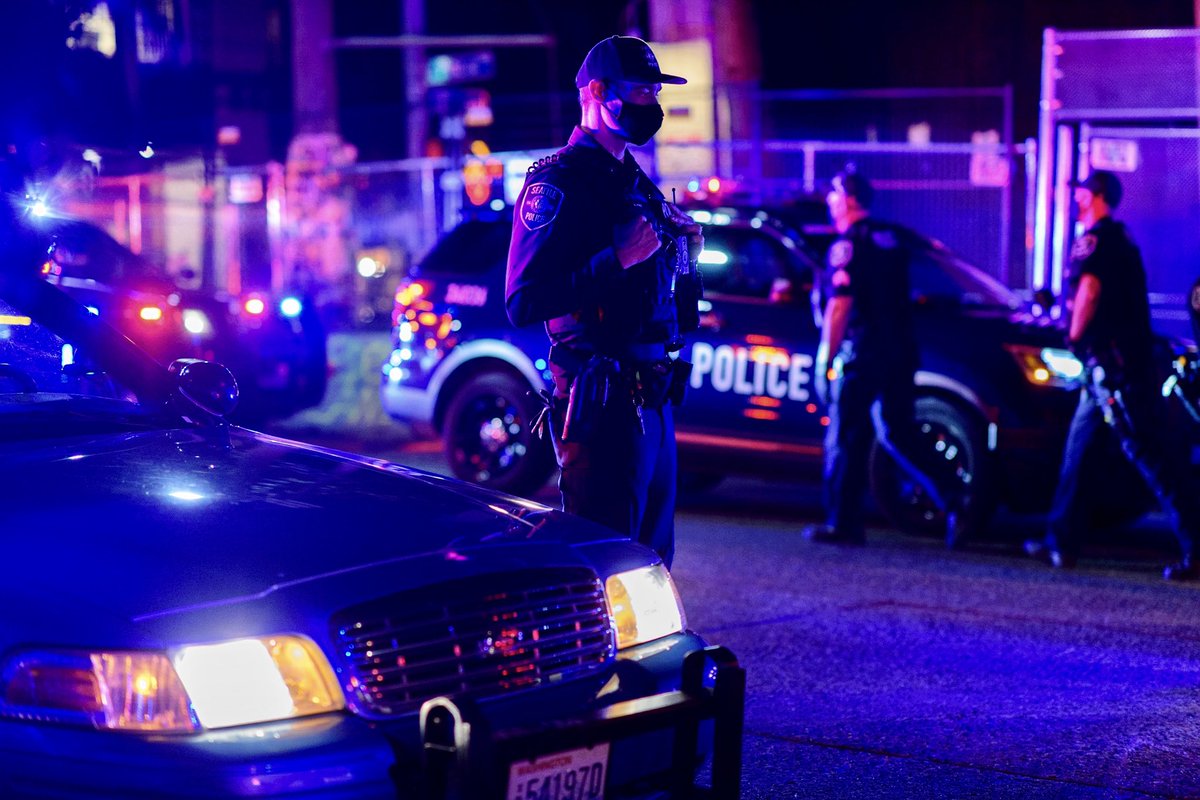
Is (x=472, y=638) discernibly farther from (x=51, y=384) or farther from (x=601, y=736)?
(x=51, y=384)

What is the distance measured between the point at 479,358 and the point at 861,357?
2.66 meters

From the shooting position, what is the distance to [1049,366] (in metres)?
9.30

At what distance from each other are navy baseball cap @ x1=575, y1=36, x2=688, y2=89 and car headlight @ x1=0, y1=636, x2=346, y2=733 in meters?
2.55

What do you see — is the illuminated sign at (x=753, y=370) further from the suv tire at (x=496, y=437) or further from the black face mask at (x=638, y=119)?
the black face mask at (x=638, y=119)

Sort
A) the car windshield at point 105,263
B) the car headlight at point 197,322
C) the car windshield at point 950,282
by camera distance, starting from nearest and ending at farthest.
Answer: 1. the car windshield at point 950,282
2. the car windshield at point 105,263
3. the car headlight at point 197,322

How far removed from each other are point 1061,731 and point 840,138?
39.1 ft

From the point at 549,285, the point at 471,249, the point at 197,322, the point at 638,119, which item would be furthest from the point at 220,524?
the point at 197,322

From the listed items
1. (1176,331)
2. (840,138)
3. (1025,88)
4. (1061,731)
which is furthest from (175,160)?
(1061,731)

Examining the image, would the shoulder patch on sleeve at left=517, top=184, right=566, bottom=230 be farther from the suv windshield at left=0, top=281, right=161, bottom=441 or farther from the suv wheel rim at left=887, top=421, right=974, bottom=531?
the suv wheel rim at left=887, top=421, right=974, bottom=531

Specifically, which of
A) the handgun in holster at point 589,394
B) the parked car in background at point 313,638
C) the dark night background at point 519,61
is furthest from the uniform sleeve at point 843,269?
the parked car in background at point 313,638

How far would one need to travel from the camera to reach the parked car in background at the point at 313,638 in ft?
10.6

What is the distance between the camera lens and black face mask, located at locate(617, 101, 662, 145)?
536 cm

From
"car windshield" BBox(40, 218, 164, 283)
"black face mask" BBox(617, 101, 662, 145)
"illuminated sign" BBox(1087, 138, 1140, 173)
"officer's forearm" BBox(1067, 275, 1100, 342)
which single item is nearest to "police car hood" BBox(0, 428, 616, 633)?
"black face mask" BBox(617, 101, 662, 145)

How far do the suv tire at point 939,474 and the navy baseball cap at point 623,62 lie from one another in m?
4.36
